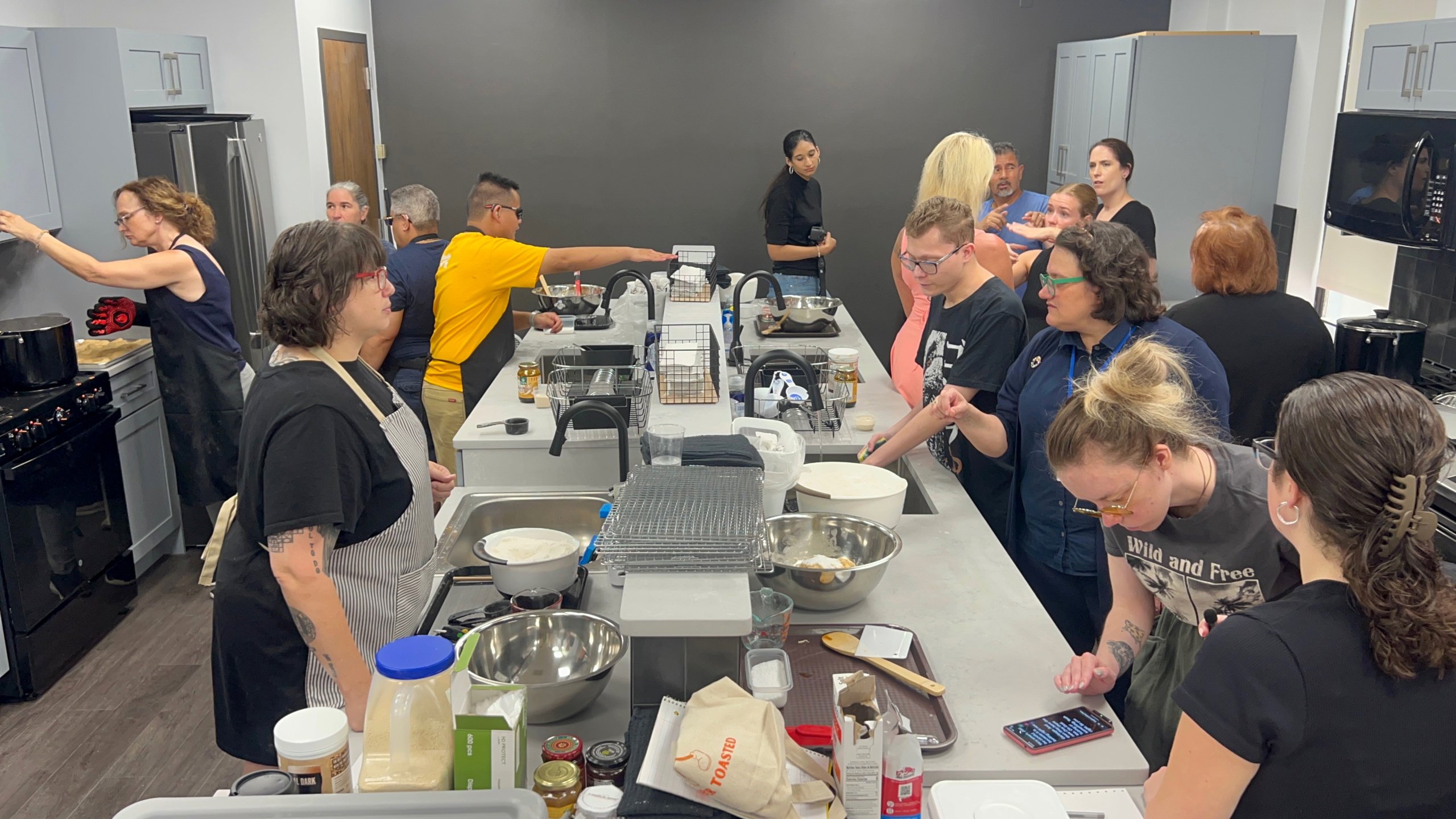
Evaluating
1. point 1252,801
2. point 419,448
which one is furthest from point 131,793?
point 1252,801

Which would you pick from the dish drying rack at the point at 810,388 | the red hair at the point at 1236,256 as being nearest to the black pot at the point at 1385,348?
the red hair at the point at 1236,256

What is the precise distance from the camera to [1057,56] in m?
6.99

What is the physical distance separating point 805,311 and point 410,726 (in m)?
3.95

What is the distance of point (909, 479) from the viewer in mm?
3346

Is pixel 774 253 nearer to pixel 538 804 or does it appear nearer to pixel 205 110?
pixel 205 110

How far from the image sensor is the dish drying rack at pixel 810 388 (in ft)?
11.8

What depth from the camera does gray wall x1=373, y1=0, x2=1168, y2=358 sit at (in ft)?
22.9

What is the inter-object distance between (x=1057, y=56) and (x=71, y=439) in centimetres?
603

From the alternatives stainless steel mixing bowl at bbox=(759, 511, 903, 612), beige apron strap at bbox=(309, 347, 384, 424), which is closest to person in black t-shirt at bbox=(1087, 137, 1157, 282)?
stainless steel mixing bowl at bbox=(759, 511, 903, 612)

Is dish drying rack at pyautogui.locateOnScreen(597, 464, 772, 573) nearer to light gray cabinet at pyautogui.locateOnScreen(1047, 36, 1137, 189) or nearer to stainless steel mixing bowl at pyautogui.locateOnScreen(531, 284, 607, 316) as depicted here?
stainless steel mixing bowl at pyautogui.locateOnScreen(531, 284, 607, 316)

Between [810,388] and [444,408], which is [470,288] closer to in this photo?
[444,408]

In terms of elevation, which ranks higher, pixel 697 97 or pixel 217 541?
pixel 697 97

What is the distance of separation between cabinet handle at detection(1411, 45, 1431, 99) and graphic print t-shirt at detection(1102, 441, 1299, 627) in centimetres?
270

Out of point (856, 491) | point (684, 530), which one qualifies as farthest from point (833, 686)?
point (856, 491)
